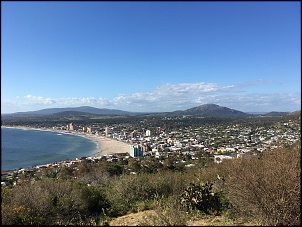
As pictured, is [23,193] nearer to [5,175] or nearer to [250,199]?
[250,199]

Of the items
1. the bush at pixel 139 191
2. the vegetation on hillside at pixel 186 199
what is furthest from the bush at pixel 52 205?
the bush at pixel 139 191

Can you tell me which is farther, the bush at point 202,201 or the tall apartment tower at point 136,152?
the tall apartment tower at point 136,152

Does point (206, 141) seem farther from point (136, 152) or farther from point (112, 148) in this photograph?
point (112, 148)

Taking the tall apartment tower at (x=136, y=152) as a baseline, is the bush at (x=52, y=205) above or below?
above

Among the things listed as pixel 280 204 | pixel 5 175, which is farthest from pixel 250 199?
pixel 5 175

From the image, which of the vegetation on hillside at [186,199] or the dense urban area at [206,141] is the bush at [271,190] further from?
the dense urban area at [206,141]

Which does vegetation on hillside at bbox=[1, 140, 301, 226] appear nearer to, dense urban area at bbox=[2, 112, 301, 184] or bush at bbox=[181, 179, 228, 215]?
bush at bbox=[181, 179, 228, 215]

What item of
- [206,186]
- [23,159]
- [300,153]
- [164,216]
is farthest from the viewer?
[23,159]

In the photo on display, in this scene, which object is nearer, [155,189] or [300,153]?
[300,153]

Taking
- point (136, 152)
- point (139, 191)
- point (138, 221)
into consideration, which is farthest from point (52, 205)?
point (136, 152)

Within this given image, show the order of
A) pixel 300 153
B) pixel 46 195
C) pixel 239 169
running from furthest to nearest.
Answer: pixel 46 195 < pixel 239 169 < pixel 300 153

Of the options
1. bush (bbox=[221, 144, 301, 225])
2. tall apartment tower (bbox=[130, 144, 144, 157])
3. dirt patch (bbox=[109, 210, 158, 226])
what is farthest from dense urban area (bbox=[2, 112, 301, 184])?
dirt patch (bbox=[109, 210, 158, 226])
